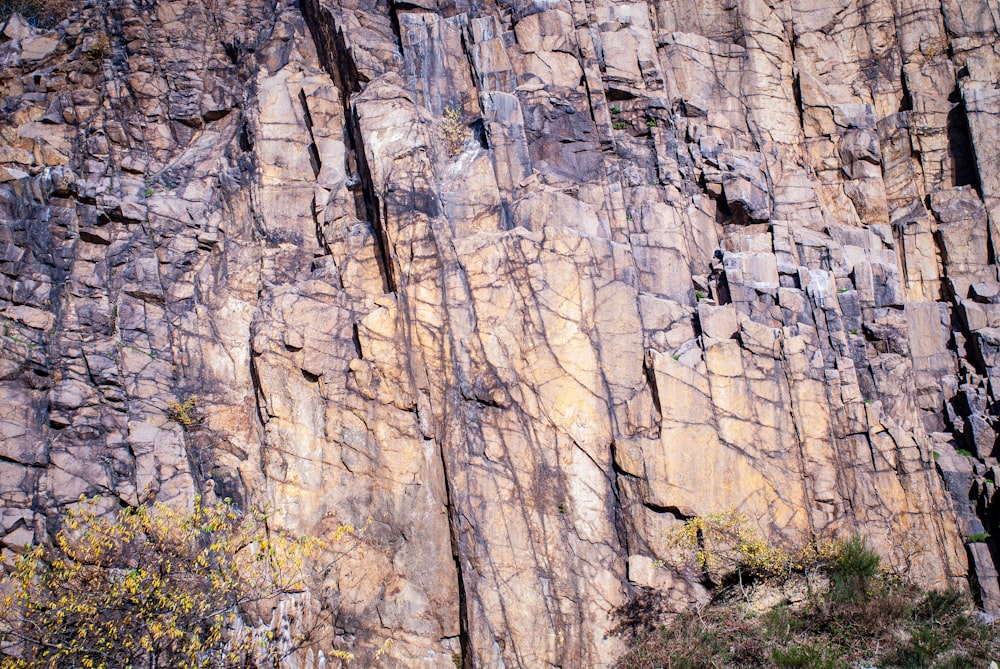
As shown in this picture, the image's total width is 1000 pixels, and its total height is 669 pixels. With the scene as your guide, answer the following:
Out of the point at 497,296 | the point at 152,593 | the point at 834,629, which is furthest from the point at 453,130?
the point at 834,629

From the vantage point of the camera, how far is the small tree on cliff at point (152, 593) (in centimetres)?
1530

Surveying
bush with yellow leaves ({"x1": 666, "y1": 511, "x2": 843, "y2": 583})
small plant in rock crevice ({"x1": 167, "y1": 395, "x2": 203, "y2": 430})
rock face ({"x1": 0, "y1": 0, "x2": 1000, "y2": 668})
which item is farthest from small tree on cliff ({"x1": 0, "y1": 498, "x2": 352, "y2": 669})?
bush with yellow leaves ({"x1": 666, "y1": 511, "x2": 843, "y2": 583})

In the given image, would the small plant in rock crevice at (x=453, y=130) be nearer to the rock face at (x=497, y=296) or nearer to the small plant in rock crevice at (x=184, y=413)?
the rock face at (x=497, y=296)

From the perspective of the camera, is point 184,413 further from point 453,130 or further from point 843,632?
point 843,632

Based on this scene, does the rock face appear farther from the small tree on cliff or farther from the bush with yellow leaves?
the small tree on cliff

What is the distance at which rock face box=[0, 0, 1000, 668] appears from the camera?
749 inches

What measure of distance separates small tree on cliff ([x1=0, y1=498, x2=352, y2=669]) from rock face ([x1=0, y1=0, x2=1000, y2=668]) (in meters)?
1.16

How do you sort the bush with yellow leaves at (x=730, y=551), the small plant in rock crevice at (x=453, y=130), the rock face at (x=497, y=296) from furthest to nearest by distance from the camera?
the small plant in rock crevice at (x=453, y=130)
the rock face at (x=497, y=296)
the bush with yellow leaves at (x=730, y=551)

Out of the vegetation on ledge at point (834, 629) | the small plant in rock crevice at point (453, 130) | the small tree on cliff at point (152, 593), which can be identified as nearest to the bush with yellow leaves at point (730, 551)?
the vegetation on ledge at point (834, 629)

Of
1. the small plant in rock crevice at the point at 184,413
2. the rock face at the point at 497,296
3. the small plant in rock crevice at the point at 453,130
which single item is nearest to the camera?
the rock face at the point at 497,296

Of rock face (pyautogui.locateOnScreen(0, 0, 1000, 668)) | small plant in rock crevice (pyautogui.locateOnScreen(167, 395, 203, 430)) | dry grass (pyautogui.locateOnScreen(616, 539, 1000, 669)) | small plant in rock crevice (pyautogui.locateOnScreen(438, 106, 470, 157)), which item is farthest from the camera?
small plant in rock crevice (pyautogui.locateOnScreen(438, 106, 470, 157))

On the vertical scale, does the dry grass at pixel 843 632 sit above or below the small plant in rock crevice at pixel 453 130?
below

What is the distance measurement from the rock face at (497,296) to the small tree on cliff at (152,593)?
1.16 meters

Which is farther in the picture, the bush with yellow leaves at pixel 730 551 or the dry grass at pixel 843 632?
the bush with yellow leaves at pixel 730 551
